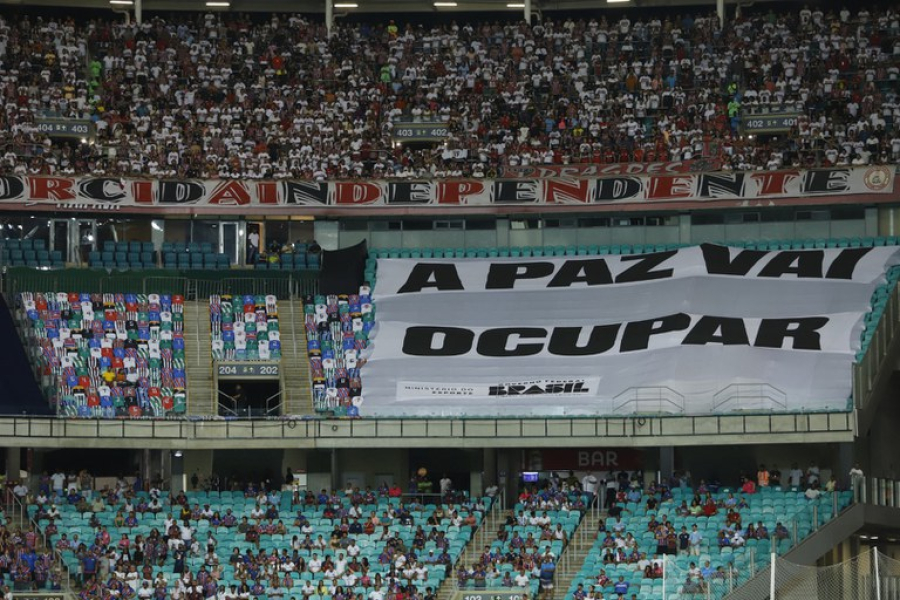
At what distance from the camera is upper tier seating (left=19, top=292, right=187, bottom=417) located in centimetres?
4838

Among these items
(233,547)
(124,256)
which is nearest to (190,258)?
(124,256)

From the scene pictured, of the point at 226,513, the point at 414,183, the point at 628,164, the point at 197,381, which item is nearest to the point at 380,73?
the point at 414,183

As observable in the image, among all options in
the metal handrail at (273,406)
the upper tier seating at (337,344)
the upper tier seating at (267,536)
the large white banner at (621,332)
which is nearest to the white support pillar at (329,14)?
the large white banner at (621,332)

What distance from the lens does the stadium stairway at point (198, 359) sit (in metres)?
49.1

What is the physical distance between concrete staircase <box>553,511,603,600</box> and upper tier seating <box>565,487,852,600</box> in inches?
14.9

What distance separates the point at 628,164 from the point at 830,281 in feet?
24.5

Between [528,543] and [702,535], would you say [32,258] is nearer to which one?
[528,543]

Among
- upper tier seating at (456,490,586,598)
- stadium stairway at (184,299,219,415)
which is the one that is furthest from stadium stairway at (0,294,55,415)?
upper tier seating at (456,490,586,598)

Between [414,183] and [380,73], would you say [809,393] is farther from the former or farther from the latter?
[380,73]

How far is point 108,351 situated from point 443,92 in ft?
48.1

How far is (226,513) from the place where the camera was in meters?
45.0

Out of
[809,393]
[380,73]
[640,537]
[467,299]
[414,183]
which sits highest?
[380,73]

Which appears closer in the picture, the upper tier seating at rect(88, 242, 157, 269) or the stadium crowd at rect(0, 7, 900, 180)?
the upper tier seating at rect(88, 242, 157, 269)

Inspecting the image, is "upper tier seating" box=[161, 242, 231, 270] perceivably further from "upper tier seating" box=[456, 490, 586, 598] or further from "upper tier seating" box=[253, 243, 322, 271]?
"upper tier seating" box=[456, 490, 586, 598]
